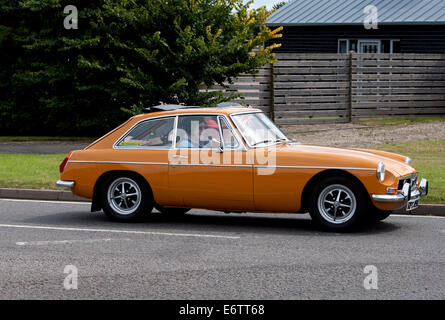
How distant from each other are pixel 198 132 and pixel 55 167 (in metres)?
6.45

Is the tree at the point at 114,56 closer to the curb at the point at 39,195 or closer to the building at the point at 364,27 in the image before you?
the curb at the point at 39,195

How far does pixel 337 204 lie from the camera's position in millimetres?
8750

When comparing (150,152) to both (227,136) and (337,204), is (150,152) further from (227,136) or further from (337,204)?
(337,204)

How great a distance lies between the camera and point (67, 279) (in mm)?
6504

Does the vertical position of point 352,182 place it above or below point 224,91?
below

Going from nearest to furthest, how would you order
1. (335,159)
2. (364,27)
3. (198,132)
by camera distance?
1. (335,159)
2. (198,132)
3. (364,27)

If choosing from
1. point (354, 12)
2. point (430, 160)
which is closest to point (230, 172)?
point (430, 160)

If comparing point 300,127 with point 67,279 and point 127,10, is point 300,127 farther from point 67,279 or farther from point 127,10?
point 67,279

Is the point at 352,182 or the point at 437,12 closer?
the point at 352,182

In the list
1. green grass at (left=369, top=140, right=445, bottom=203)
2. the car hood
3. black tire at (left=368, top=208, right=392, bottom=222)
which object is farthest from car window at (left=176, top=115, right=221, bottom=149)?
green grass at (left=369, top=140, right=445, bottom=203)

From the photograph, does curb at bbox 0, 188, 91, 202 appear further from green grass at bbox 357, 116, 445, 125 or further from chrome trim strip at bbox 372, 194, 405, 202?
green grass at bbox 357, 116, 445, 125

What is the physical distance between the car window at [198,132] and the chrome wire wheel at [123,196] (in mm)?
831
